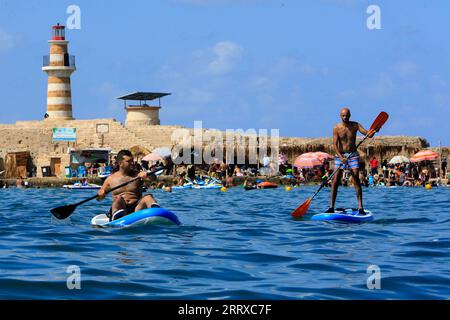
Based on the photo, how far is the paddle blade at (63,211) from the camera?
44.4 ft

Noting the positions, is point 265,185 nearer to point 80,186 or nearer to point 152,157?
point 152,157

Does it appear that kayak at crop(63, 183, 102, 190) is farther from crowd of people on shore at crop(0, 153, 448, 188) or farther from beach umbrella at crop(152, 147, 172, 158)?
beach umbrella at crop(152, 147, 172, 158)

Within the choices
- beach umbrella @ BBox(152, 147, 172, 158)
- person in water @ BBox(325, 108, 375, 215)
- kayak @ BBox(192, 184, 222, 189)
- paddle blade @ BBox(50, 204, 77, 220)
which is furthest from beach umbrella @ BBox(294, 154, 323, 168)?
paddle blade @ BBox(50, 204, 77, 220)

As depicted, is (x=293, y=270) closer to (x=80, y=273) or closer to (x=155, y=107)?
(x=80, y=273)

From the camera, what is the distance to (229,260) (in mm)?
9297

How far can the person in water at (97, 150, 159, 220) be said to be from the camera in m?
12.6

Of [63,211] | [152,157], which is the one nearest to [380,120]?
[63,211]

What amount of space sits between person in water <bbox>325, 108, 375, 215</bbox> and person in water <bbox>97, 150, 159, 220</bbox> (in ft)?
9.10

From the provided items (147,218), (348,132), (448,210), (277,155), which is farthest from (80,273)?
(277,155)

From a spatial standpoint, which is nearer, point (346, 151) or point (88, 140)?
point (346, 151)

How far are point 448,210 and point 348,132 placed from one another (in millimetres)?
4520

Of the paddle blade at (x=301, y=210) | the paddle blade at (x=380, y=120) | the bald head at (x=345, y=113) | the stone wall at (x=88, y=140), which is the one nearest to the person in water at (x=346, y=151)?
the bald head at (x=345, y=113)

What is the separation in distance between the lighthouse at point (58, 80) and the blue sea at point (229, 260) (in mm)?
41667

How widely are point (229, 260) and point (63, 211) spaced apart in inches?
196
